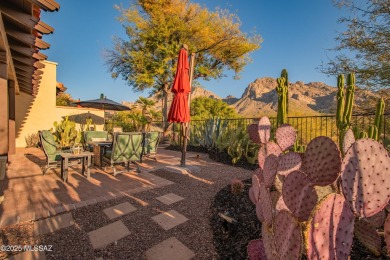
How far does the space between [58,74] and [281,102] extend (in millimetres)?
13227

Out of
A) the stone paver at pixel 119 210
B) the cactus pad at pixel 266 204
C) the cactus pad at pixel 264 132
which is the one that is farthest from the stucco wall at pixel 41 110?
the cactus pad at pixel 266 204

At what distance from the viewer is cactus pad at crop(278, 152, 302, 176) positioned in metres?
1.33

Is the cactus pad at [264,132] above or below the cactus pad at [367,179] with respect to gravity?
above

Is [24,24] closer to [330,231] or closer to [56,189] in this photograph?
[56,189]

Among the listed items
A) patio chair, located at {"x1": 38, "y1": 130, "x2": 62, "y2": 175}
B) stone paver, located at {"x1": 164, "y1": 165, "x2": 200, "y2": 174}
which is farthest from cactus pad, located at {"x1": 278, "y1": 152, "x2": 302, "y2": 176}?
patio chair, located at {"x1": 38, "y1": 130, "x2": 62, "y2": 175}

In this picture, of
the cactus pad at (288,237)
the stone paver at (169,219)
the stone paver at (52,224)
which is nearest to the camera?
the cactus pad at (288,237)

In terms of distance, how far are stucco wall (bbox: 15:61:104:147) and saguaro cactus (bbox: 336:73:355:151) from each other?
11106mm

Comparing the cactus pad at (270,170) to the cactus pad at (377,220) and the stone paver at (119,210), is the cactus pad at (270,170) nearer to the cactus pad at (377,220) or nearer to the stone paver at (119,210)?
the cactus pad at (377,220)

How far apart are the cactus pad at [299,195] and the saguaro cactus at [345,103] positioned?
1670 mm

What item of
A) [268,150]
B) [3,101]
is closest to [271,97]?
[268,150]

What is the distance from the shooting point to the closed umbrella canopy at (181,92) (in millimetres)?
4688

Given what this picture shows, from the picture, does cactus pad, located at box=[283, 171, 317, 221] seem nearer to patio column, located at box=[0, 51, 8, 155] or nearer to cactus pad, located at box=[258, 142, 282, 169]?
cactus pad, located at box=[258, 142, 282, 169]

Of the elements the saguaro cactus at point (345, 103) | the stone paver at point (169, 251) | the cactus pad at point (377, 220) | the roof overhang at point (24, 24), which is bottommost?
the stone paver at point (169, 251)

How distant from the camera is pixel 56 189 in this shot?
349 cm
